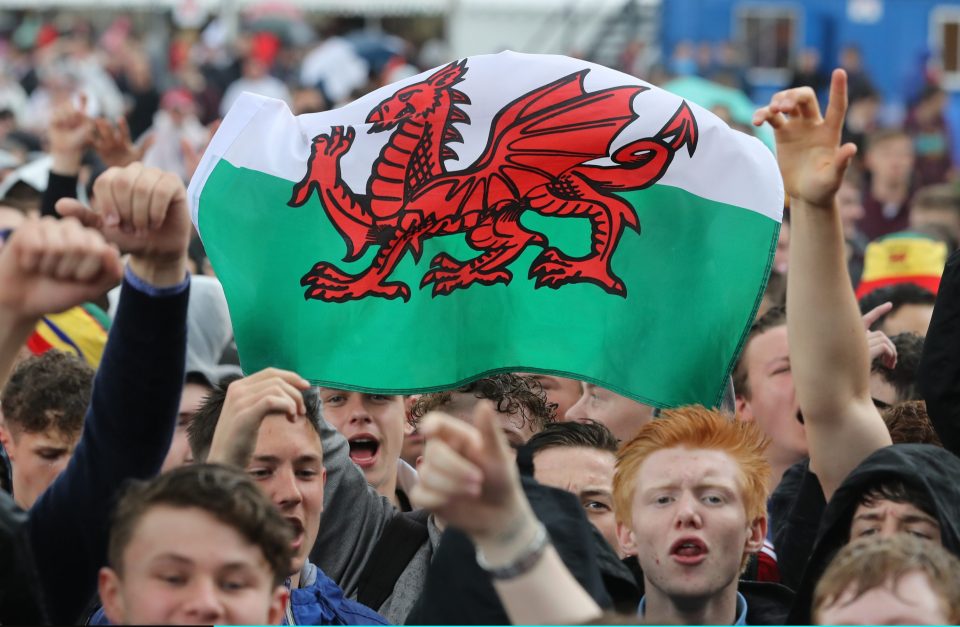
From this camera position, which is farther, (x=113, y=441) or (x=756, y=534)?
(x=756, y=534)

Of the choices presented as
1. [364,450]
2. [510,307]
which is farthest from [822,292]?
[364,450]

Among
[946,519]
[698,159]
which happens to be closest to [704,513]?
[946,519]

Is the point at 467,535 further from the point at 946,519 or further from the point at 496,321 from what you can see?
the point at 496,321

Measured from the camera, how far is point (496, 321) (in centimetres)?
527

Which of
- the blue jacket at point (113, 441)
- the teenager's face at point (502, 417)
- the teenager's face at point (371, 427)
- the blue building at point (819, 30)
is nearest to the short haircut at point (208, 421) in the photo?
the teenager's face at point (502, 417)

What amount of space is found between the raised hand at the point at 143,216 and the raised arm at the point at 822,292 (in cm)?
153

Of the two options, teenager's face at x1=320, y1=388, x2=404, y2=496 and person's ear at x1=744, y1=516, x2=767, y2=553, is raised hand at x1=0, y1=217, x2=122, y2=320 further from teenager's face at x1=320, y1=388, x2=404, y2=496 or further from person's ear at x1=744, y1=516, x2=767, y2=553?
teenager's face at x1=320, y1=388, x2=404, y2=496

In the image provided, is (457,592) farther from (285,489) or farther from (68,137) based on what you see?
(68,137)

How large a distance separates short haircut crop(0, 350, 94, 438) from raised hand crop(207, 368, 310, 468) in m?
1.46

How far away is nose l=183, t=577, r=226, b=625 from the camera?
3.13 meters

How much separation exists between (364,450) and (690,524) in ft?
5.85

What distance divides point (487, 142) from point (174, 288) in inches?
76.1

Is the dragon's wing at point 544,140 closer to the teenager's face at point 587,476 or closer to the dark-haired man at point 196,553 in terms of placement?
the teenager's face at point 587,476

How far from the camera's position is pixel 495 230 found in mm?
5266
